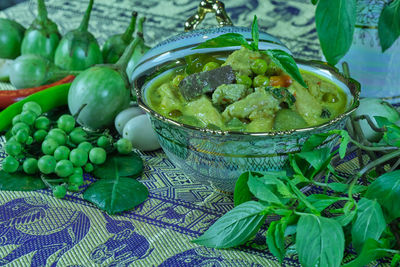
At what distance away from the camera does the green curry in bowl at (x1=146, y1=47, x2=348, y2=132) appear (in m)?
0.89

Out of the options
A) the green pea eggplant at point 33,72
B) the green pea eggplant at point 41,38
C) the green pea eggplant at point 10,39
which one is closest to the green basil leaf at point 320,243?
the green pea eggplant at point 33,72

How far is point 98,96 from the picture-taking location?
1177 mm

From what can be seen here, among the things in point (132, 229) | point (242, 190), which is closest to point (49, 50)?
point (132, 229)

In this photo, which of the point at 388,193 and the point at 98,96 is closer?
the point at 388,193

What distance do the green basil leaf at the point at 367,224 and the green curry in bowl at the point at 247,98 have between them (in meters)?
0.21

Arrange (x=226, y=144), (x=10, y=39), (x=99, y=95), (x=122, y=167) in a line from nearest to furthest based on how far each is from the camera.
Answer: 1. (x=226, y=144)
2. (x=122, y=167)
3. (x=99, y=95)
4. (x=10, y=39)

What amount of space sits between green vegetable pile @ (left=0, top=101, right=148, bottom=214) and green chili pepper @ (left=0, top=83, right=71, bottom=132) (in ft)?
0.42

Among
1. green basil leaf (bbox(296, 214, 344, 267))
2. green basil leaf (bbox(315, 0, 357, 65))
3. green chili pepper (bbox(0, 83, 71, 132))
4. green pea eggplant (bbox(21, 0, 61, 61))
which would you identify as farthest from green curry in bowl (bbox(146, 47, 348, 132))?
green pea eggplant (bbox(21, 0, 61, 61))

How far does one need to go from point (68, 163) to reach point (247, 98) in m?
0.38

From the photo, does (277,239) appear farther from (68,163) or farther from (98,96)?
(98,96)

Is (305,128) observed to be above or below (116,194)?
above

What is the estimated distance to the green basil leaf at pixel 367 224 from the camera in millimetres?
690

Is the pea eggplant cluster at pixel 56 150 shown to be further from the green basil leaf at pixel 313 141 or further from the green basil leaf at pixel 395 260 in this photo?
the green basil leaf at pixel 395 260

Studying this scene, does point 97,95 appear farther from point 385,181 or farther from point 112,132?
point 385,181
